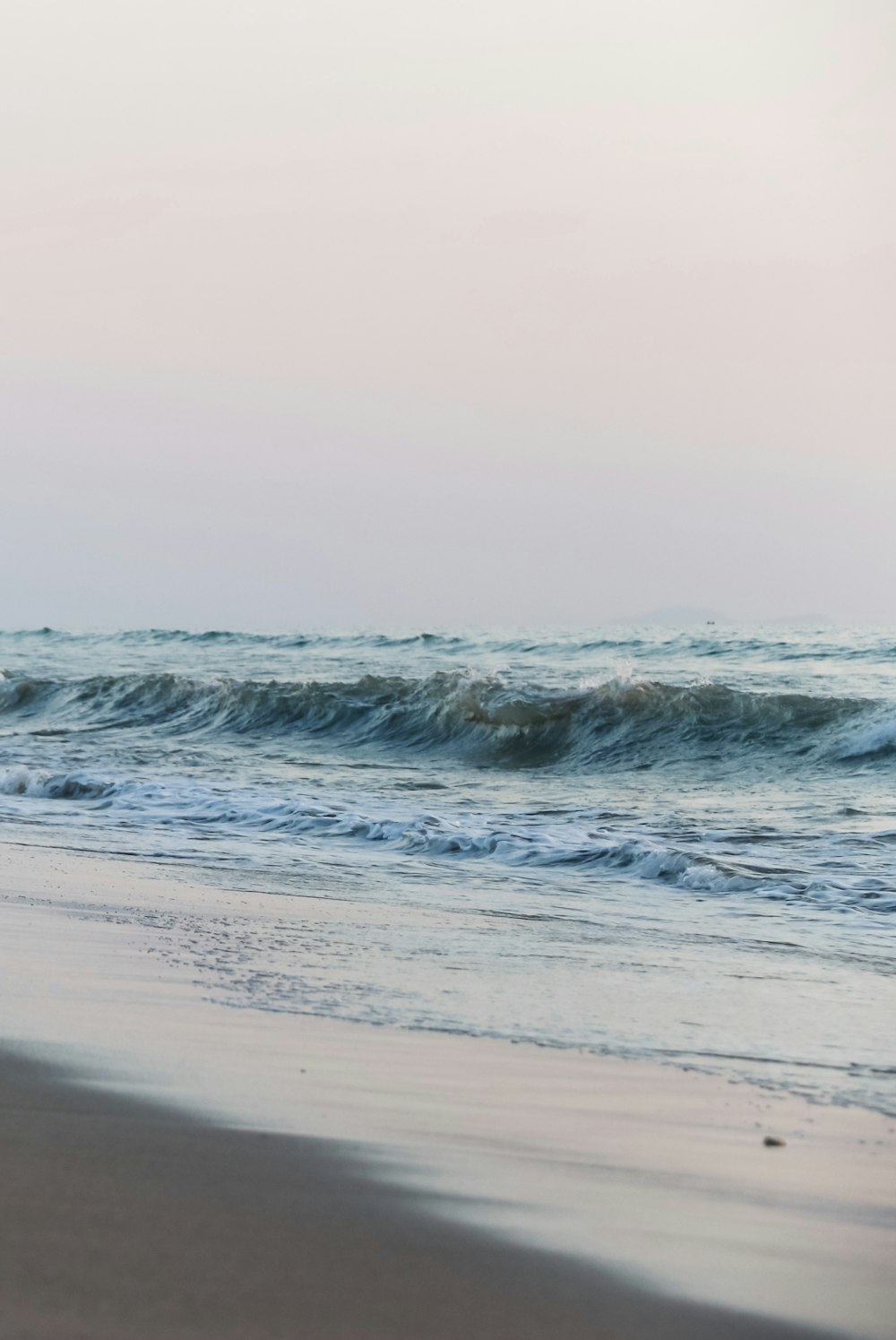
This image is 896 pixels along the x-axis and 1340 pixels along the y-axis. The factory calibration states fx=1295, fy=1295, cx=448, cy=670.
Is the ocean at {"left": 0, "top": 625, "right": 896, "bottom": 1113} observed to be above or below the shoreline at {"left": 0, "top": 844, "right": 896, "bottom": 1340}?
below

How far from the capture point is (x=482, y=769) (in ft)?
45.5

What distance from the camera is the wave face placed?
47.3 feet

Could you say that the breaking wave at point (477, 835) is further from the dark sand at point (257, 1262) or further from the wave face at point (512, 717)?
the wave face at point (512, 717)

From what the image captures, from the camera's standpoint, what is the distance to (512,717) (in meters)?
16.3

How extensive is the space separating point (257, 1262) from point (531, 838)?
615 cm

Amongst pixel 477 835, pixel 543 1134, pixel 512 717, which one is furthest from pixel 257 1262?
pixel 512 717

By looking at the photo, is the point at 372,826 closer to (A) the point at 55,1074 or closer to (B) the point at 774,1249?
(A) the point at 55,1074

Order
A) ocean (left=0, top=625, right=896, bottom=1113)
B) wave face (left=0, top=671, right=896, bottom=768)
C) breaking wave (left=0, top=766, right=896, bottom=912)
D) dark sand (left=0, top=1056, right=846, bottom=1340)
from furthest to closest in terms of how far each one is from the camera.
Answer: wave face (left=0, top=671, right=896, bottom=768)
breaking wave (left=0, top=766, right=896, bottom=912)
ocean (left=0, top=625, right=896, bottom=1113)
dark sand (left=0, top=1056, right=846, bottom=1340)

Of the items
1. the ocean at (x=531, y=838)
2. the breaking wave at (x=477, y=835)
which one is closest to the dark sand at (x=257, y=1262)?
the ocean at (x=531, y=838)

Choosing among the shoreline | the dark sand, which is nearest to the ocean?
the shoreline

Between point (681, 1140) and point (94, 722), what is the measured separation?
1737 cm

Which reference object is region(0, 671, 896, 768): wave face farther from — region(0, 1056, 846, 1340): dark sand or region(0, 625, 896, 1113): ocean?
region(0, 1056, 846, 1340): dark sand

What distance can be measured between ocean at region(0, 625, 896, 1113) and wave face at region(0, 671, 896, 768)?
52 mm

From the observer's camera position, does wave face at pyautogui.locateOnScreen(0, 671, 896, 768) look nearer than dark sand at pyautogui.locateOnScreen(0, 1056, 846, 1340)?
No
